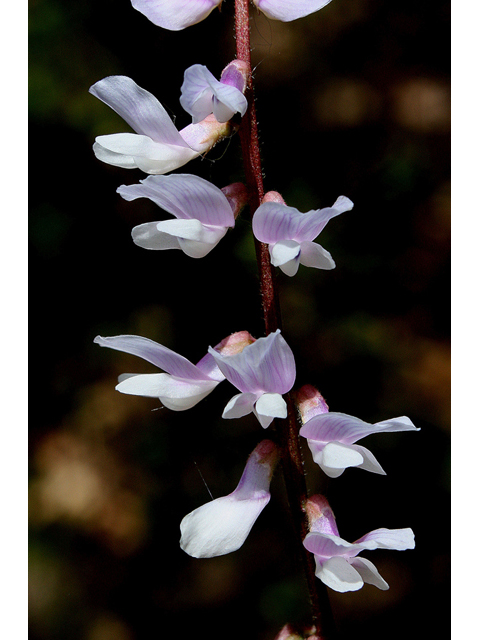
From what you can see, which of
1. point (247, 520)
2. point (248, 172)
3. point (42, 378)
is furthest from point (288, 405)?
point (42, 378)

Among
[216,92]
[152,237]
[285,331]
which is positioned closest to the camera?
[216,92]

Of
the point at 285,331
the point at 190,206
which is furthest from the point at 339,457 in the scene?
the point at 285,331

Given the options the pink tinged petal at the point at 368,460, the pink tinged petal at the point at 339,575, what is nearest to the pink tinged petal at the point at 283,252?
the pink tinged petal at the point at 368,460

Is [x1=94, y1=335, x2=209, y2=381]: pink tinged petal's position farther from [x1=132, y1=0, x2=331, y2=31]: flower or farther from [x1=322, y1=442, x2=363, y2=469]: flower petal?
[x1=132, y1=0, x2=331, y2=31]: flower

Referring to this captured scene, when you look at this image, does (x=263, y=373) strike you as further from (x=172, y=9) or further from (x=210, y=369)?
(x=172, y=9)

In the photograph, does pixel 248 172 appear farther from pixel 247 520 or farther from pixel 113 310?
pixel 113 310

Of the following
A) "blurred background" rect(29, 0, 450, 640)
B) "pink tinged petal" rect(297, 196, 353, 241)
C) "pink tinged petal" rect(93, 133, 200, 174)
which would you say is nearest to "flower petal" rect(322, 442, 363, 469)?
"pink tinged petal" rect(297, 196, 353, 241)

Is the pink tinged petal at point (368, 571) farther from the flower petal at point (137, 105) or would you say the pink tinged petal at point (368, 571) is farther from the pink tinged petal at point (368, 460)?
the flower petal at point (137, 105)

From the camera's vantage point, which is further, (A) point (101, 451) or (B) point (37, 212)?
(A) point (101, 451)
